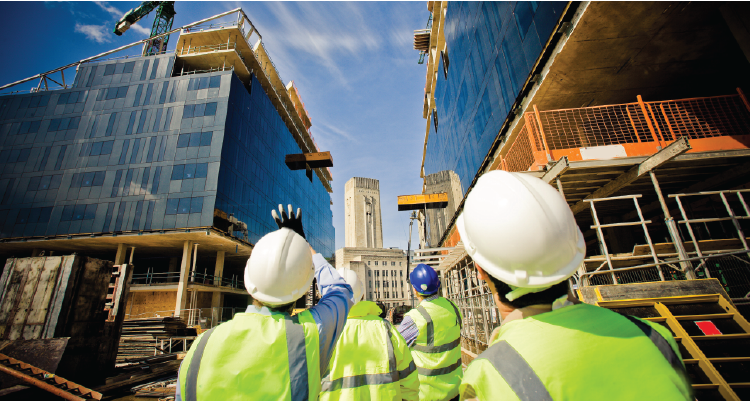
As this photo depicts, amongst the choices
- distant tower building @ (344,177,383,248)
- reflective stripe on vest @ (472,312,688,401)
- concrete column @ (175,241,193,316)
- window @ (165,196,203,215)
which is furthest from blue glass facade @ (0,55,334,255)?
distant tower building @ (344,177,383,248)

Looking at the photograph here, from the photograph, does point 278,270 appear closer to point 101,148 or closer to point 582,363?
point 582,363

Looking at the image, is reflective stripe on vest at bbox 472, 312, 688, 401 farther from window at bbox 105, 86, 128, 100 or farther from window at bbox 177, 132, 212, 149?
window at bbox 105, 86, 128, 100

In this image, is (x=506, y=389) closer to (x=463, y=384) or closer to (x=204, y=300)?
(x=463, y=384)

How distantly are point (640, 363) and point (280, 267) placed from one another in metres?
1.61

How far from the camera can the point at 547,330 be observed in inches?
38.5

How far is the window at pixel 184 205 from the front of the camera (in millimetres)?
20398

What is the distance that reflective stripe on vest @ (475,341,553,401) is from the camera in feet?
2.98

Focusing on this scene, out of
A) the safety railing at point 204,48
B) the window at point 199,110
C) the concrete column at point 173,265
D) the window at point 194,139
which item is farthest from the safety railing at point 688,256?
the safety railing at point 204,48

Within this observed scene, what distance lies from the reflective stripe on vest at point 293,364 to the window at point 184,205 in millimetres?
21783

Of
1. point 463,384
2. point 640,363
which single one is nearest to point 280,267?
point 463,384

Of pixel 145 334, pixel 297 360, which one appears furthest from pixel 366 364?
pixel 145 334

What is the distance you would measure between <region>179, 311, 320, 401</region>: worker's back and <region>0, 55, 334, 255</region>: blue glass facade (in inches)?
838

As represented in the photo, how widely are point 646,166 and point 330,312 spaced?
21.4ft

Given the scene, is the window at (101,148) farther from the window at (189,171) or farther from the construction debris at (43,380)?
the construction debris at (43,380)
